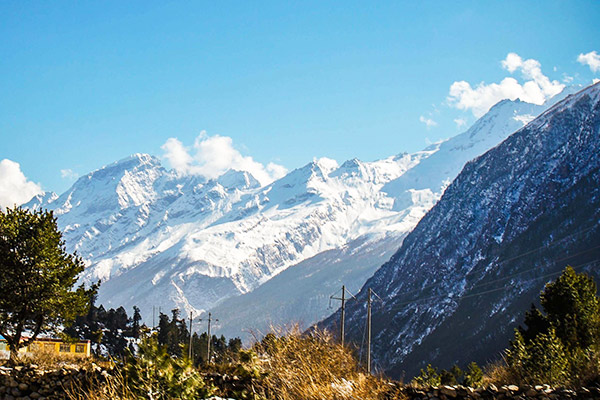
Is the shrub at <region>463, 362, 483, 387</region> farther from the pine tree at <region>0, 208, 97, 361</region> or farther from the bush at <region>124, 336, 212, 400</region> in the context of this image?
the pine tree at <region>0, 208, 97, 361</region>

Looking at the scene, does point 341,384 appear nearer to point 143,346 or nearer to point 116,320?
point 143,346

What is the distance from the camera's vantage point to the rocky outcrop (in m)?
16.8

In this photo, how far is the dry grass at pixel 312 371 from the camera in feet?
43.6

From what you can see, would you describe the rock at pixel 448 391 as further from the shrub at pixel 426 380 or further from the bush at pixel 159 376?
the bush at pixel 159 376

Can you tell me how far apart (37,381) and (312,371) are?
8.87m

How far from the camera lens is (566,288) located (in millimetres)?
31719

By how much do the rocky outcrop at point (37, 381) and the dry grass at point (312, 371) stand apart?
5.16m

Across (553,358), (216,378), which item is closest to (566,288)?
(553,358)

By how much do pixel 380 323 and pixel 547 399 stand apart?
181783mm

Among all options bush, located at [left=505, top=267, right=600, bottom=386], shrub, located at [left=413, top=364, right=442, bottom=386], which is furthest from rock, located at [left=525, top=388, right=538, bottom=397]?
bush, located at [left=505, top=267, right=600, bottom=386]

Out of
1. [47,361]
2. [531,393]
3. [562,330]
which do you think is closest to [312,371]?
[531,393]

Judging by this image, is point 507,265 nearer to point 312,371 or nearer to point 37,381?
point 312,371

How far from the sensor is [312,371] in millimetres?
14531

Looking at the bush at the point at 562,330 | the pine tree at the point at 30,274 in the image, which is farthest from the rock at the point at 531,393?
the pine tree at the point at 30,274
